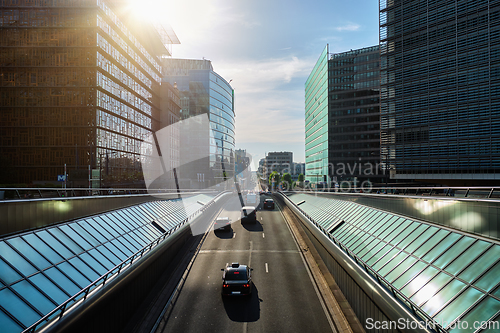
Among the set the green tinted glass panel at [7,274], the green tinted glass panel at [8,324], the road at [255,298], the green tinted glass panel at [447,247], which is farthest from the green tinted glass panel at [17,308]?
the green tinted glass panel at [447,247]

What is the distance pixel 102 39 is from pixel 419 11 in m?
58.9

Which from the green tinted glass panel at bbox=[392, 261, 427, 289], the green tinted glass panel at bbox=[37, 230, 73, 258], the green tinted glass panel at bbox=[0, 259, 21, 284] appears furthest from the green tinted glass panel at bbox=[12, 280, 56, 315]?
the green tinted glass panel at bbox=[392, 261, 427, 289]

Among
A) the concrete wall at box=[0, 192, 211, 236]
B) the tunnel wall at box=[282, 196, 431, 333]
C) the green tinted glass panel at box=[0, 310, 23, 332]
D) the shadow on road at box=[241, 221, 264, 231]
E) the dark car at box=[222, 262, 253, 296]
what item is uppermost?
the concrete wall at box=[0, 192, 211, 236]

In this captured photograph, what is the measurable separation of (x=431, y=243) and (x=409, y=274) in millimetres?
1704

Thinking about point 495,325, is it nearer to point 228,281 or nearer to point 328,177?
point 228,281

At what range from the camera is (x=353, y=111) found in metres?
94.4

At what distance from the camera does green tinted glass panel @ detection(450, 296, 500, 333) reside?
7273mm

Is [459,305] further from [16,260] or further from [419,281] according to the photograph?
[16,260]

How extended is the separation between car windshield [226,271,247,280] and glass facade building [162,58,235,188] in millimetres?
72967

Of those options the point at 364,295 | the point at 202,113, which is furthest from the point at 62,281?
the point at 202,113

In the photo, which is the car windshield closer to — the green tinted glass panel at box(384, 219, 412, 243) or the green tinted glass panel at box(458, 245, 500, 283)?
the green tinted glass panel at box(384, 219, 412, 243)

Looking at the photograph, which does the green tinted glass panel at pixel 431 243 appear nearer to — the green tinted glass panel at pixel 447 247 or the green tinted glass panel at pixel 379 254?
the green tinted glass panel at pixel 447 247

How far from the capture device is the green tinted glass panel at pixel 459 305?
26.0 ft

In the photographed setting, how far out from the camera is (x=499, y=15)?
4053 centimetres
